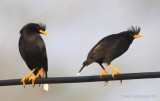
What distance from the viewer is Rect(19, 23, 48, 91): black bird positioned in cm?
829

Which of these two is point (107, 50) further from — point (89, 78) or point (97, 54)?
point (89, 78)

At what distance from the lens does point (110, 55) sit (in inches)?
312

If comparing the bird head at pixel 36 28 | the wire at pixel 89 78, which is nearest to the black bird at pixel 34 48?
the bird head at pixel 36 28

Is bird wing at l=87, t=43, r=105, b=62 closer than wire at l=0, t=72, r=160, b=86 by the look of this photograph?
No

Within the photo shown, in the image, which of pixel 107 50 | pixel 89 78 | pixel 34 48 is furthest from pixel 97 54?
pixel 89 78

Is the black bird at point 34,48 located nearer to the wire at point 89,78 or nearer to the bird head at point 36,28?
the bird head at point 36,28

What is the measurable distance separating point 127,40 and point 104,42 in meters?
0.63

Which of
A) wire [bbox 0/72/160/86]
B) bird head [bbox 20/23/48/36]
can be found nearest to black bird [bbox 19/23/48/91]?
bird head [bbox 20/23/48/36]

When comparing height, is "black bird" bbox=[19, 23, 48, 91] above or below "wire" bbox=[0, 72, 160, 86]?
below

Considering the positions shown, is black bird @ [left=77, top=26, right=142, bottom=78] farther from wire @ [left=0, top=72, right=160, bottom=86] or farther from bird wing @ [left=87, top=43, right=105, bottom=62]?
wire @ [left=0, top=72, right=160, bottom=86]

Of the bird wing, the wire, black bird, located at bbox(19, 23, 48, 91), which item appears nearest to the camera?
the wire

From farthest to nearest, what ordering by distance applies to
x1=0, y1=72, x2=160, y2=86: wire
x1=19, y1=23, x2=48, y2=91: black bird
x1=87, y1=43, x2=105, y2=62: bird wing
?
x1=19, y1=23, x2=48, y2=91: black bird → x1=87, y1=43, x2=105, y2=62: bird wing → x1=0, y1=72, x2=160, y2=86: wire

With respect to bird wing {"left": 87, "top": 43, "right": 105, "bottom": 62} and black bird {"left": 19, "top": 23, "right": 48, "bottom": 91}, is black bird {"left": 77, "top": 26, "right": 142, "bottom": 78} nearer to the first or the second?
bird wing {"left": 87, "top": 43, "right": 105, "bottom": 62}

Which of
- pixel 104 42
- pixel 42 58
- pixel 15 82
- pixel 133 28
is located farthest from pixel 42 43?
pixel 15 82
